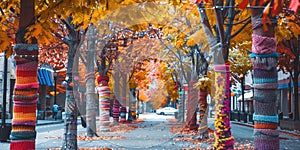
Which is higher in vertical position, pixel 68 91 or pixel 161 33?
pixel 161 33

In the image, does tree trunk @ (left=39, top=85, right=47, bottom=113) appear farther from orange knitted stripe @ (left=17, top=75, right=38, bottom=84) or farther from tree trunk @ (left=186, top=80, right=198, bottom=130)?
orange knitted stripe @ (left=17, top=75, right=38, bottom=84)

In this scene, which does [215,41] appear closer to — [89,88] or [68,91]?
[68,91]

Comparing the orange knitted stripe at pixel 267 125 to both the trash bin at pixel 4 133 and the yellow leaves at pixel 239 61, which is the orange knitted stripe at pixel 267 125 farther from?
the yellow leaves at pixel 239 61

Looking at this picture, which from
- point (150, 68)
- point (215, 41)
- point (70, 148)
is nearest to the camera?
point (215, 41)

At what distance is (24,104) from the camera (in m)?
6.30

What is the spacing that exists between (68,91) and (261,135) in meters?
8.98

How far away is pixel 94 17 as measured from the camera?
1165 cm

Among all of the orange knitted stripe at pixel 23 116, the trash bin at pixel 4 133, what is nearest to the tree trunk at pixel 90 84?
the trash bin at pixel 4 133

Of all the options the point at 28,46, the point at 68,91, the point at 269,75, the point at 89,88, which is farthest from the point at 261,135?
the point at 89,88

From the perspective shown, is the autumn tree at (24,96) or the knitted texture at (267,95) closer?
the knitted texture at (267,95)

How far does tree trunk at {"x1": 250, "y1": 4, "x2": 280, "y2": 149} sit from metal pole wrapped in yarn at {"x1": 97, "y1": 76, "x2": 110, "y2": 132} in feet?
57.6

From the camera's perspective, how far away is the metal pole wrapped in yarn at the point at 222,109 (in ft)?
35.0

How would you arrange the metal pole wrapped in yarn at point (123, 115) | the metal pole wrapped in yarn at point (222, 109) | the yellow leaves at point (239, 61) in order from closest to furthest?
the metal pole wrapped in yarn at point (222, 109)
the yellow leaves at point (239, 61)
the metal pole wrapped in yarn at point (123, 115)

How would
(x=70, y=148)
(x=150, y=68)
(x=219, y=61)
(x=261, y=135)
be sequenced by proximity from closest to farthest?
(x=261, y=135) → (x=219, y=61) → (x=70, y=148) → (x=150, y=68)
